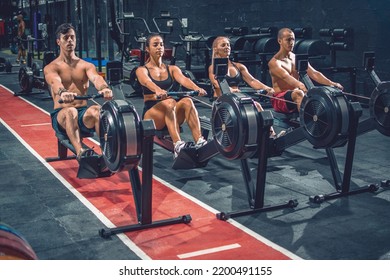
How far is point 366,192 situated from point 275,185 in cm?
73

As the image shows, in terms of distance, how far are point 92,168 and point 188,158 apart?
0.83 m

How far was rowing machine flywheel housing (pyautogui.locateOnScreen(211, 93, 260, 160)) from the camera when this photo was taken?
382cm

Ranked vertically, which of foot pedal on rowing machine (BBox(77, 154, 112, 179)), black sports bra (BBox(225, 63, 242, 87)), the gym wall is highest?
the gym wall

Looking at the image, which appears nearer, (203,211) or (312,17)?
(203,211)

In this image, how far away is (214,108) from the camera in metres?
4.25

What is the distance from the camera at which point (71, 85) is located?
501 centimetres

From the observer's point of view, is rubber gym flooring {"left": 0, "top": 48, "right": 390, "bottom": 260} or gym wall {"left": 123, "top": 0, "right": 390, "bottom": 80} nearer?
rubber gym flooring {"left": 0, "top": 48, "right": 390, "bottom": 260}

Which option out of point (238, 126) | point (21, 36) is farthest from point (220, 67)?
point (21, 36)

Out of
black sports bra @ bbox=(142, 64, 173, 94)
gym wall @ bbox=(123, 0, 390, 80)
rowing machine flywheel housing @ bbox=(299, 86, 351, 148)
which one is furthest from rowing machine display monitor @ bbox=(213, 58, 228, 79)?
gym wall @ bbox=(123, 0, 390, 80)

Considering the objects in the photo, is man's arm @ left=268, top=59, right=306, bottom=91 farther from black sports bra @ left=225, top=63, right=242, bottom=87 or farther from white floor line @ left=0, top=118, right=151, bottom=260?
white floor line @ left=0, top=118, right=151, bottom=260

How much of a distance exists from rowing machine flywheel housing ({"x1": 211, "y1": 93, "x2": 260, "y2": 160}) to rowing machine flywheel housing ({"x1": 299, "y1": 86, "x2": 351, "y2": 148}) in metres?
0.71

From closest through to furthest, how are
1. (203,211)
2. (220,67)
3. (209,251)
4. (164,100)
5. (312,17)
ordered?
(209,251), (203,211), (220,67), (164,100), (312,17)

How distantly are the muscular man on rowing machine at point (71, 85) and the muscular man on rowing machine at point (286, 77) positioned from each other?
1.88m

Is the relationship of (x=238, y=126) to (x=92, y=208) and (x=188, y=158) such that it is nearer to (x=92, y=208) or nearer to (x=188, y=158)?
(x=188, y=158)
